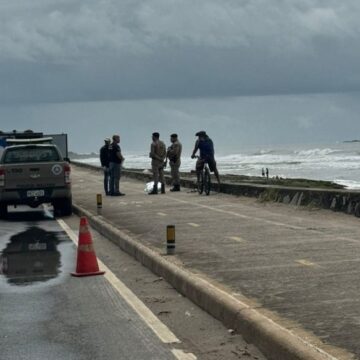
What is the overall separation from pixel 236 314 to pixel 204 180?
16897mm

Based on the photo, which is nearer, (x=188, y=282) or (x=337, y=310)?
(x=337, y=310)

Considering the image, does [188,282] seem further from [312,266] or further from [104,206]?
[104,206]

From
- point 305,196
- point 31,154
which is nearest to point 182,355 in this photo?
point 305,196

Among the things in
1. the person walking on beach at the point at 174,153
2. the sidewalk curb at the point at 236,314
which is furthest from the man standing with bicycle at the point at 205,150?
the sidewalk curb at the point at 236,314

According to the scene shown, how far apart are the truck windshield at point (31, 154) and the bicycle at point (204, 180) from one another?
15.0 feet

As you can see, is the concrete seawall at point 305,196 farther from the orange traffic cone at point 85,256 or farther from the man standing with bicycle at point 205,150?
the orange traffic cone at point 85,256

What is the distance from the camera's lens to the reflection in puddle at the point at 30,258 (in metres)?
10.8

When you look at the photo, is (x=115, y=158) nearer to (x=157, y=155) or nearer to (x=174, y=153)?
(x=157, y=155)

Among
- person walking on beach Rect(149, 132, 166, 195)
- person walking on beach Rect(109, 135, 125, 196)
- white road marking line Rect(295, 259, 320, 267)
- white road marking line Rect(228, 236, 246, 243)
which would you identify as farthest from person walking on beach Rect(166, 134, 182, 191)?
white road marking line Rect(295, 259, 320, 267)

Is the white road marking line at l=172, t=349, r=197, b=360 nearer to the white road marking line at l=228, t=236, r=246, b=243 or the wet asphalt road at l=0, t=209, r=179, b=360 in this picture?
the wet asphalt road at l=0, t=209, r=179, b=360

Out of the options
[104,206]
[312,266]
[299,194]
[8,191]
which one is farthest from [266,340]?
[104,206]

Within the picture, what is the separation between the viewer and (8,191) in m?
19.8

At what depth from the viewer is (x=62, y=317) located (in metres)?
8.03

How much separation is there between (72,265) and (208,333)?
4.83 m
